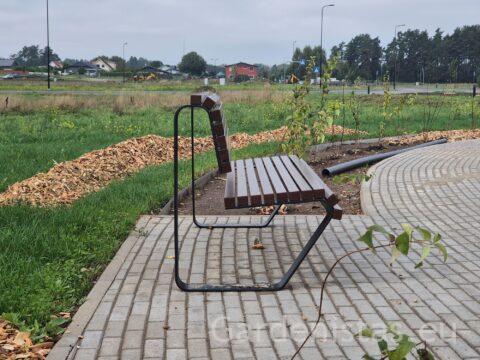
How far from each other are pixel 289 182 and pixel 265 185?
6.8 inches

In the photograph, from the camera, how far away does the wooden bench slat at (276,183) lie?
11.8 ft

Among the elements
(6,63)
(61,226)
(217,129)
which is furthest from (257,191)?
(6,63)

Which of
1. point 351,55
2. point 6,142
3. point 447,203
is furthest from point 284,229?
point 351,55

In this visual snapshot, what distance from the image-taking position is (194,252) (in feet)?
15.1

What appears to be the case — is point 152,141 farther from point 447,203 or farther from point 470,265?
point 470,265

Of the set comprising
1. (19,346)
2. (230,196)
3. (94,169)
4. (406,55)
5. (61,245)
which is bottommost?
(19,346)

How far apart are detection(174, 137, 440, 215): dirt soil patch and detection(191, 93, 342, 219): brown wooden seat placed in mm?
430

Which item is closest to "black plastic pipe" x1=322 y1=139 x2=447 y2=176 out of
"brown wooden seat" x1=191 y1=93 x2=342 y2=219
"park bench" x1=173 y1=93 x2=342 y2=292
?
"brown wooden seat" x1=191 y1=93 x2=342 y2=219

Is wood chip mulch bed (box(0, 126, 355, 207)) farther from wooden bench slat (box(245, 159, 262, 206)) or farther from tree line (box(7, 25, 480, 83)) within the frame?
tree line (box(7, 25, 480, 83))

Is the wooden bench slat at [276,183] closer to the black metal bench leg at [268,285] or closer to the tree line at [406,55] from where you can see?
the black metal bench leg at [268,285]

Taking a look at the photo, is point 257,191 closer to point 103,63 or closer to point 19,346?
point 19,346

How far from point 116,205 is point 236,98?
20820 millimetres

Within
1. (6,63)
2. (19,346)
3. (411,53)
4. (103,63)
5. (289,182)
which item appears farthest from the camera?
(103,63)

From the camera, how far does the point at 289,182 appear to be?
13.1 feet
